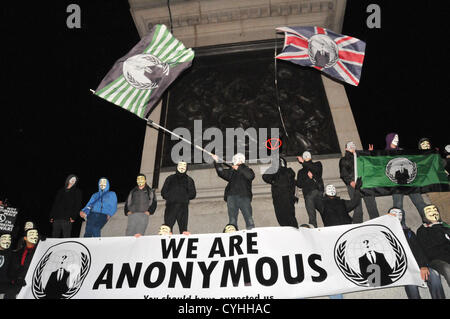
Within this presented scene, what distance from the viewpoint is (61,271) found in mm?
6570

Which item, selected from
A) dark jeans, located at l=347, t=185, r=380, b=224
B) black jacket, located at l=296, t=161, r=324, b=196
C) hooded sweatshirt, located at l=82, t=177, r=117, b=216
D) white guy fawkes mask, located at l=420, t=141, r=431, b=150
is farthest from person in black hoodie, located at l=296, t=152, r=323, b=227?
hooded sweatshirt, located at l=82, t=177, r=117, b=216

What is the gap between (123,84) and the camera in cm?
867

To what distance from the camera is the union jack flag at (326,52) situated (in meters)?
9.73

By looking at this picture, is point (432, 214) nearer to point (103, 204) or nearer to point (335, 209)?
point (335, 209)

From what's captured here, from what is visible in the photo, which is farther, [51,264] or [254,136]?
[254,136]

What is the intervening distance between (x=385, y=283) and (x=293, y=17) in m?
11.8

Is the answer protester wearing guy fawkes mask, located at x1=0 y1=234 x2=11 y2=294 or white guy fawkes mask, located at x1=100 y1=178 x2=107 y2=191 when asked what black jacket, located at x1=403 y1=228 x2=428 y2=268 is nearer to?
white guy fawkes mask, located at x1=100 y1=178 x2=107 y2=191

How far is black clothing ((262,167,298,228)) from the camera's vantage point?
830cm

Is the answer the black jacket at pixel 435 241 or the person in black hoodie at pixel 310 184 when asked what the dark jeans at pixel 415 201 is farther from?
the person in black hoodie at pixel 310 184

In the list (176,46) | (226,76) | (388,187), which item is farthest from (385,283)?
(226,76)

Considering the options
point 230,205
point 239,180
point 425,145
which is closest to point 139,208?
point 230,205
